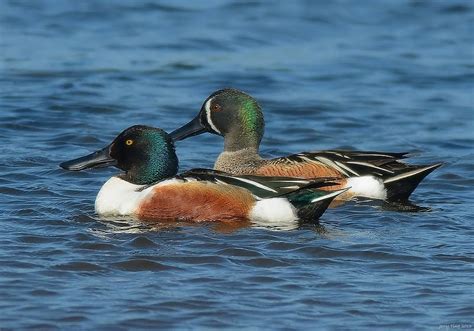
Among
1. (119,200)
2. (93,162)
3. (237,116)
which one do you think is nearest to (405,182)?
(237,116)

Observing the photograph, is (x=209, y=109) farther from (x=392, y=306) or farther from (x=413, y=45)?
(x=413, y=45)

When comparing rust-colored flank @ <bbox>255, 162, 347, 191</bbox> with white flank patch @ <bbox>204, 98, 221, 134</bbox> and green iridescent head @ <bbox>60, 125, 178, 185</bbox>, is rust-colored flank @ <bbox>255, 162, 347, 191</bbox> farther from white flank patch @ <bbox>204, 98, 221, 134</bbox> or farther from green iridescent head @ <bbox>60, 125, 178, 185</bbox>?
green iridescent head @ <bbox>60, 125, 178, 185</bbox>

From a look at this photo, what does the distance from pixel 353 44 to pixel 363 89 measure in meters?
2.55

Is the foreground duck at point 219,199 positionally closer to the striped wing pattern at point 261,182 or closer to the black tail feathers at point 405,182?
the striped wing pattern at point 261,182

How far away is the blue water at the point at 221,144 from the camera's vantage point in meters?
7.61

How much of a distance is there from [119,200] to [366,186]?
220 cm

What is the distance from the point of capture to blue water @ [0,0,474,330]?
761cm

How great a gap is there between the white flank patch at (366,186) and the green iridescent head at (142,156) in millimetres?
1589

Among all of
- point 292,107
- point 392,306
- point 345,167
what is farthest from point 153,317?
point 292,107

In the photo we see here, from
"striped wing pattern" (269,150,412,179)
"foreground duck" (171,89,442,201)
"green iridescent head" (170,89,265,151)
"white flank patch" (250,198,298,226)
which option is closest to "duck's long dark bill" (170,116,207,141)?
"green iridescent head" (170,89,265,151)

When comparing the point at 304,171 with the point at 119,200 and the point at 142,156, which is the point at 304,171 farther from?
the point at 119,200

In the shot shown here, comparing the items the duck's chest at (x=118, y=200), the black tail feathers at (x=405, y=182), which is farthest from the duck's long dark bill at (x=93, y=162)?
the black tail feathers at (x=405, y=182)

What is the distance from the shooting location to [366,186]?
35.2 ft

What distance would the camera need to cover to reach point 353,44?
1848cm
